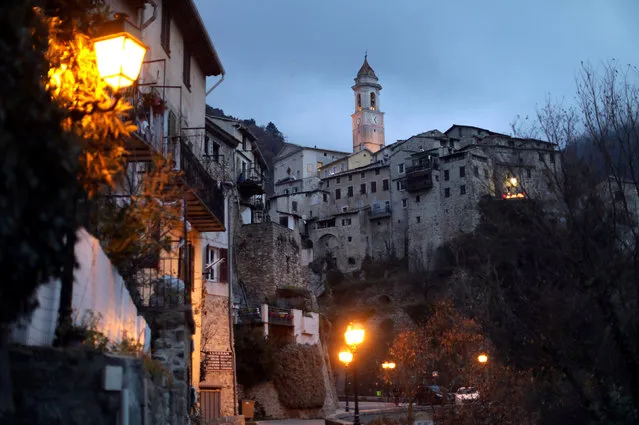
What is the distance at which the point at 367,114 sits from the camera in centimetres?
14400

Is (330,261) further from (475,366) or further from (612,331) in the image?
(612,331)

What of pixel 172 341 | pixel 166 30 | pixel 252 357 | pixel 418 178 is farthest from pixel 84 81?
pixel 418 178

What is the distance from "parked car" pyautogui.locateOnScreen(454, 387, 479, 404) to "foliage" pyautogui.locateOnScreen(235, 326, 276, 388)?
39.3 ft

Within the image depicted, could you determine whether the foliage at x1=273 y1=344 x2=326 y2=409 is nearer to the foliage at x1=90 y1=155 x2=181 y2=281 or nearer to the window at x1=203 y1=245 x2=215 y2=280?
the window at x1=203 y1=245 x2=215 y2=280

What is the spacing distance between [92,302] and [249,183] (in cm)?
3855

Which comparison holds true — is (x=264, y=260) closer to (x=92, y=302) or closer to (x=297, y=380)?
(x=297, y=380)

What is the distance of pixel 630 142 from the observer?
14391mm

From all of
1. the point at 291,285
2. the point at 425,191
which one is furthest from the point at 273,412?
the point at 425,191

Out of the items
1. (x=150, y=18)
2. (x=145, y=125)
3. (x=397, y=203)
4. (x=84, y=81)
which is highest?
(x=397, y=203)

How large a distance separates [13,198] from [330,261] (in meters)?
88.3

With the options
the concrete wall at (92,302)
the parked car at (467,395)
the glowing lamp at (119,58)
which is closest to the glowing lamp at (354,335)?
the parked car at (467,395)

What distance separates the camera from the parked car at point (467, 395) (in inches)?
941

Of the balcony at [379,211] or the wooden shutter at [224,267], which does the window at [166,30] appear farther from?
the balcony at [379,211]

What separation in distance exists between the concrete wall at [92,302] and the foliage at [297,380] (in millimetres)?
25376
